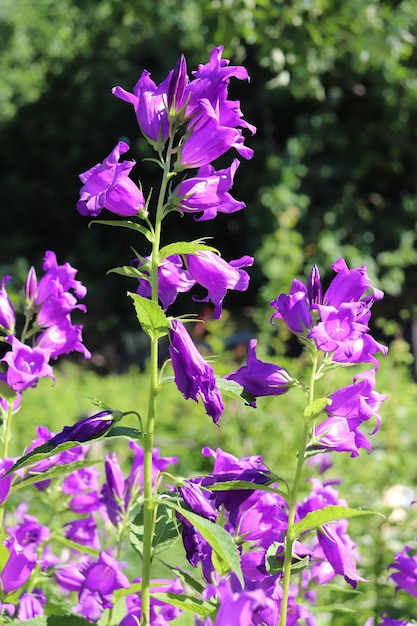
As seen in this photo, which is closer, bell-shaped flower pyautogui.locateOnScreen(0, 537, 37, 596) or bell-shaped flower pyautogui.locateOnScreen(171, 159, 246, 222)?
bell-shaped flower pyautogui.locateOnScreen(171, 159, 246, 222)

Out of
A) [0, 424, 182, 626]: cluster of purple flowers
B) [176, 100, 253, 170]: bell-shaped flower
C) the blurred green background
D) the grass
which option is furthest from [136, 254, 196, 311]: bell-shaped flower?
the blurred green background

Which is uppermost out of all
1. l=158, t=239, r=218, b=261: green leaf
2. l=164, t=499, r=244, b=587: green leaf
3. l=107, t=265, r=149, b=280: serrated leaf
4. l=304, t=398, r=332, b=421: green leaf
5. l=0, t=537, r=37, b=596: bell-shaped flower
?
l=158, t=239, r=218, b=261: green leaf

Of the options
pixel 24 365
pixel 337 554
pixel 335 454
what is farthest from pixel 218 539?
pixel 335 454

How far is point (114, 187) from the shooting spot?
3.17 feet

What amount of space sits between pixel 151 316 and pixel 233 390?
138mm

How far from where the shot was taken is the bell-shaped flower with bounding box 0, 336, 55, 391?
120 centimetres

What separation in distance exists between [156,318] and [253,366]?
0.16 meters

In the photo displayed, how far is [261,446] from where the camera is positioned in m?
4.08

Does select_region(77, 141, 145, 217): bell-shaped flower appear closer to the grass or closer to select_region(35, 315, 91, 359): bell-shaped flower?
select_region(35, 315, 91, 359): bell-shaped flower

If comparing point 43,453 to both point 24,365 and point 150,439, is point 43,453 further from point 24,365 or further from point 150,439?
point 24,365

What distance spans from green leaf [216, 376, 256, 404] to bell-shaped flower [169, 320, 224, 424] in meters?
0.01

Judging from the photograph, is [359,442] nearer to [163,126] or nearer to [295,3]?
[163,126]

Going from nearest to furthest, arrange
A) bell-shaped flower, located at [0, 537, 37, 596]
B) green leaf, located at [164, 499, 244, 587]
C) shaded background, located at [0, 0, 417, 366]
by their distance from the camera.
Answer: green leaf, located at [164, 499, 244, 587]
bell-shaped flower, located at [0, 537, 37, 596]
shaded background, located at [0, 0, 417, 366]

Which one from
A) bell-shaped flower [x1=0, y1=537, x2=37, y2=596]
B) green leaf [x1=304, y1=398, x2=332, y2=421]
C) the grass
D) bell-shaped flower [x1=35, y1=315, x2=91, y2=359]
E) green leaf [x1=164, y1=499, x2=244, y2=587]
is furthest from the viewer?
the grass
